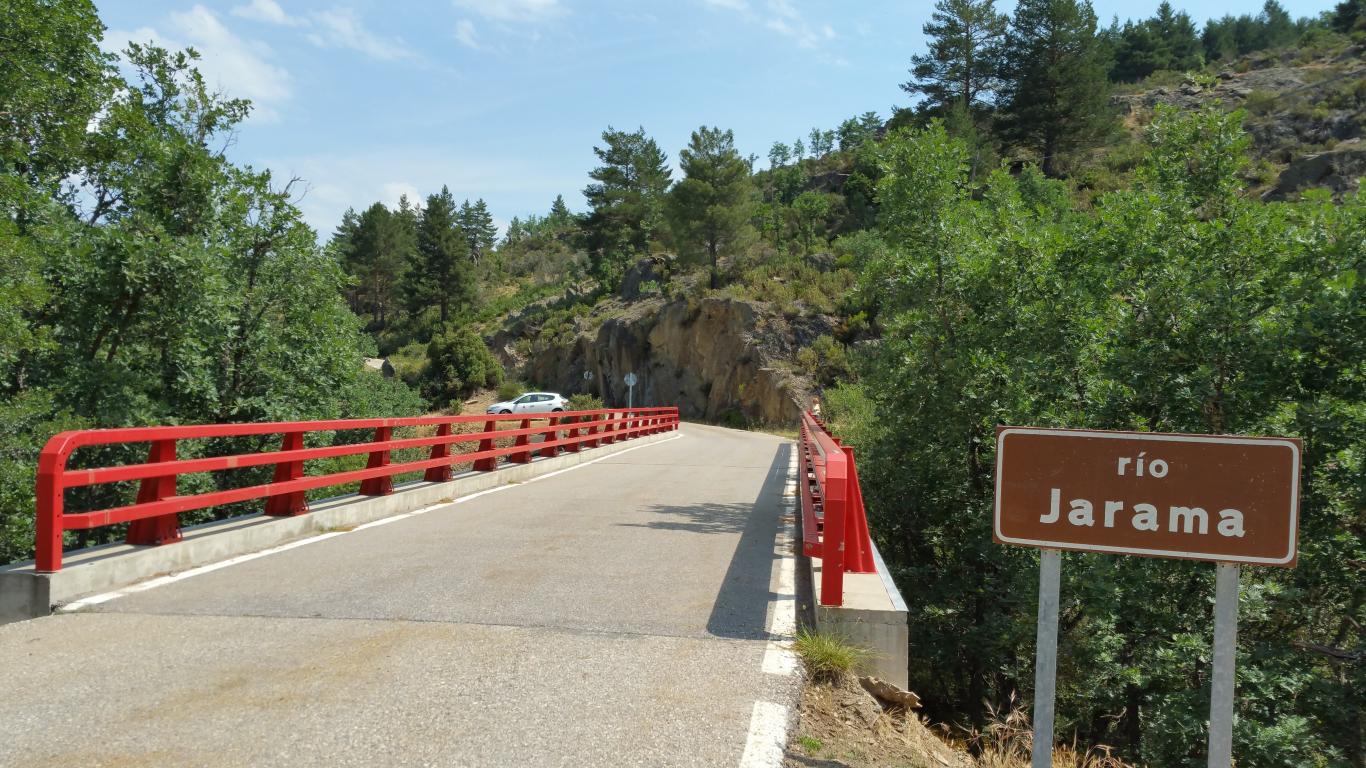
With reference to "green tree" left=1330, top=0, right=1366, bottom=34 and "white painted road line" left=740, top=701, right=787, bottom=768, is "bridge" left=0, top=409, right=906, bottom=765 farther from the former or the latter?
"green tree" left=1330, top=0, right=1366, bottom=34

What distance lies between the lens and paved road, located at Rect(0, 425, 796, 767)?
3.60 m

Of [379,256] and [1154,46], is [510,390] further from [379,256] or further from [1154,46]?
[1154,46]

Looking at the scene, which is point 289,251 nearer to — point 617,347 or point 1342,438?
point 1342,438

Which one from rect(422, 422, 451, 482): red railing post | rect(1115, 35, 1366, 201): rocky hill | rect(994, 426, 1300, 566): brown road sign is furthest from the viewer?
rect(1115, 35, 1366, 201): rocky hill

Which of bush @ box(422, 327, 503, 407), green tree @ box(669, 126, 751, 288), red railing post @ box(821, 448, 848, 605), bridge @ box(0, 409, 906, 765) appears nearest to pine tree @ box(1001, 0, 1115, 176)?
green tree @ box(669, 126, 751, 288)

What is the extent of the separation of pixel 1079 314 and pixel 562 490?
815 centimetres

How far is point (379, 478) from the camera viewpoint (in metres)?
10.3

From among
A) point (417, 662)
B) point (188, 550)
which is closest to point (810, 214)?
Answer: point (188, 550)

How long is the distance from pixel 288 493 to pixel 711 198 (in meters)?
53.7

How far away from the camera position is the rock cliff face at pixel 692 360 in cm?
4866

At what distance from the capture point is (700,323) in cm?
5400

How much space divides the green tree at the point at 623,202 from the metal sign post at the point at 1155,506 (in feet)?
236

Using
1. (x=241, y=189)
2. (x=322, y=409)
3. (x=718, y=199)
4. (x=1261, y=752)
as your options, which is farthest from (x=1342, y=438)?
(x=718, y=199)

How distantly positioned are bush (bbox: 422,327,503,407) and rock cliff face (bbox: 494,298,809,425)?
6.04 m
